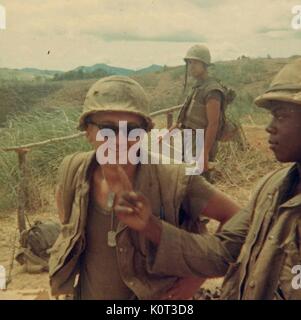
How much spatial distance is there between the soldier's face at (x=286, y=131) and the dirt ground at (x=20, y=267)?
1.99 m

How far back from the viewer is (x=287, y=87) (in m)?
2.10

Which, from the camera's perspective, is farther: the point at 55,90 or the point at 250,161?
the point at 55,90

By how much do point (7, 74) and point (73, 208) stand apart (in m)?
14.1

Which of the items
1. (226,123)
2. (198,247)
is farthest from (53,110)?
(198,247)

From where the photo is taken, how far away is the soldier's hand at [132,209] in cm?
221

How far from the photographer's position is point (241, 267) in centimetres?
220

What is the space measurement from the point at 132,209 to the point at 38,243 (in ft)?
9.78

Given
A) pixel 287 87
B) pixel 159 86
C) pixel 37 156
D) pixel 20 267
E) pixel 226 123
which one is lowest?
pixel 20 267

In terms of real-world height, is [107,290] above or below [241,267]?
below

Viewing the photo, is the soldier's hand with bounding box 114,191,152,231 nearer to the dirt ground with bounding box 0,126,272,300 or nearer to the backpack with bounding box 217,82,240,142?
the dirt ground with bounding box 0,126,272,300

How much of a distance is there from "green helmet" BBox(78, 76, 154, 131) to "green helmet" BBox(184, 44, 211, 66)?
3328 millimetres

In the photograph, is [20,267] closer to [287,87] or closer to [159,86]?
[287,87]
